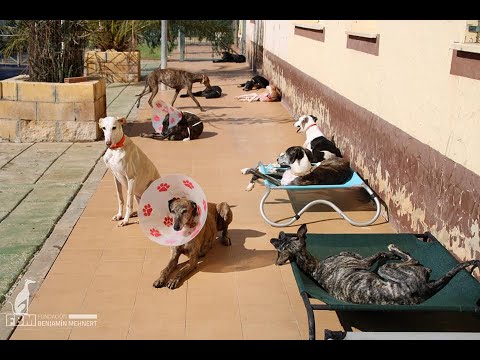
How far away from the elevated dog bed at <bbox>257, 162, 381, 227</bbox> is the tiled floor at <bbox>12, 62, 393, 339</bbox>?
0.12 metres

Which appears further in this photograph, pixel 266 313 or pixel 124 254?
pixel 124 254

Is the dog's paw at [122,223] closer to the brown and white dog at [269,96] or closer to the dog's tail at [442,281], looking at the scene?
the dog's tail at [442,281]

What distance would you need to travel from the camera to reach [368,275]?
4215 millimetres

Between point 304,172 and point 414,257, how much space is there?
6.93ft

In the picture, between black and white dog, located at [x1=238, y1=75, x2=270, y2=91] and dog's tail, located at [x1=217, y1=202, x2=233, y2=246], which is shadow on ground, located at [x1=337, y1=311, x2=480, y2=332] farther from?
black and white dog, located at [x1=238, y1=75, x2=270, y2=91]

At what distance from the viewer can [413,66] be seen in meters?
5.96

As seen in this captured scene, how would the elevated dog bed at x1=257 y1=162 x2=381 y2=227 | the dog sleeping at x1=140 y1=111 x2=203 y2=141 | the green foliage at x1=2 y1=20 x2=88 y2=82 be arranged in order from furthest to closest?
1. the dog sleeping at x1=140 y1=111 x2=203 y2=141
2. the green foliage at x1=2 y1=20 x2=88 y2=82
3. the elevated dog bed at x1=257 y1=162 x2=381 y2=227

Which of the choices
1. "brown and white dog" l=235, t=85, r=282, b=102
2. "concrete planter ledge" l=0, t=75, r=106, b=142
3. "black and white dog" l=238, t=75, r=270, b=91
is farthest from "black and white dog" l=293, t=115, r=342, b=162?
"black and white dog" l=238, t=75, r=270, b=91

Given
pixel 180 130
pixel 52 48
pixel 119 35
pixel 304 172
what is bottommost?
pixel 180 130

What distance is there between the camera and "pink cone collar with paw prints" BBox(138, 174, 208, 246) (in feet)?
16.6

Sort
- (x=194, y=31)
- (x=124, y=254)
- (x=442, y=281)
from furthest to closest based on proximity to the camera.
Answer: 1. (x=194, y=31)
2. (x=124, y=254)
3. (x=442, y=281)

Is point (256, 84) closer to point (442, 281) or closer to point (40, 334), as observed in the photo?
point (442, 281)

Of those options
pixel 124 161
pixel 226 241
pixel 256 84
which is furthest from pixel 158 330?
pixel 256 84

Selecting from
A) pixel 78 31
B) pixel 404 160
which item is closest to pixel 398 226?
pixel 404 160
